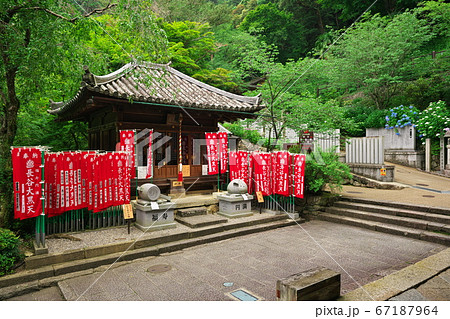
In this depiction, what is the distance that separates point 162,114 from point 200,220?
16.0 feet

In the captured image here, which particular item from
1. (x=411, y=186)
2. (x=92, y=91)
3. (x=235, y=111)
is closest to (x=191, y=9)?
(x=235, y=111)

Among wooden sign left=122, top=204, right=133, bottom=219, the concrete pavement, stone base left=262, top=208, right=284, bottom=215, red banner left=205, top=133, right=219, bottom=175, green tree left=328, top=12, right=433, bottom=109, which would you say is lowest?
the concrete pavement

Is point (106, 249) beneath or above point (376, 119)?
beneath

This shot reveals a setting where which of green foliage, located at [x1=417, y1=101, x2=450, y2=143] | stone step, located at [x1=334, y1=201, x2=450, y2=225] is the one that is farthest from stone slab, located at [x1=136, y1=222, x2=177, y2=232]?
green foliage, located at [x1=417, y1=101, x2=450, y2=143]

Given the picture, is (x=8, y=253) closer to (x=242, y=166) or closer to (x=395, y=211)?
(x=242, y=166)

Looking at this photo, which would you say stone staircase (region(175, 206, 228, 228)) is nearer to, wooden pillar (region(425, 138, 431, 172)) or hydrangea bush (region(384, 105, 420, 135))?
wooden pillar (region(425, 138, 431, 172))

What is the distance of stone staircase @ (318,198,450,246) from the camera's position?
8.18 meters

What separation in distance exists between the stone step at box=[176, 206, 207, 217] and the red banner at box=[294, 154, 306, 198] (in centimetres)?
345

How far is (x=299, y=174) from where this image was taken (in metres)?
9.77

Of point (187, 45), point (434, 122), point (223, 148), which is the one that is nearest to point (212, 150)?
point (223, 148)

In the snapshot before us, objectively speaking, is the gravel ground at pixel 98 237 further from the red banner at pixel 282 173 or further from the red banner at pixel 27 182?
the red banner at pixel 282 173

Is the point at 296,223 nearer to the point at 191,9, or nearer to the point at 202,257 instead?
the point at 202,257

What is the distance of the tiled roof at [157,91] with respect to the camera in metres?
8.76

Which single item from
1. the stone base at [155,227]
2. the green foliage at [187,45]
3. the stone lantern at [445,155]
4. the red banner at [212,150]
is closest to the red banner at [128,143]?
the stone base at [155,227]
